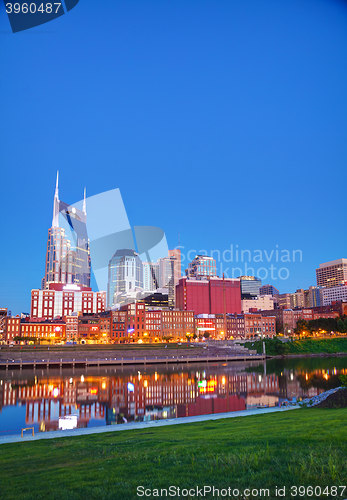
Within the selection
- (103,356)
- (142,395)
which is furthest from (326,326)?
(142,395)

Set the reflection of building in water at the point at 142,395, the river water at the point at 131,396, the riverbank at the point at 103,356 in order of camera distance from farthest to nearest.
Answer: the riverbank at the point at 103,356
the reflection of building in water at the point at 142,395
the river water at the point at 131,396

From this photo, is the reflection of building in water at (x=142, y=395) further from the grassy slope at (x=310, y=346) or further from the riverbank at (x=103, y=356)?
the grassy slope at (x=310, y=346)

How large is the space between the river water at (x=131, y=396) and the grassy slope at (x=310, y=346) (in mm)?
50376

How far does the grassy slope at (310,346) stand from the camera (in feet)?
384

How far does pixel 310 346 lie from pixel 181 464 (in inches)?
4741

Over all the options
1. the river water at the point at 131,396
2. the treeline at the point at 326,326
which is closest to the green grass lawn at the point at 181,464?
the river water at the point at 131,396

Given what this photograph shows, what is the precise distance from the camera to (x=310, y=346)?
121000 mm

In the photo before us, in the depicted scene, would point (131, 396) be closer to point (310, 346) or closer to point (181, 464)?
point (181, 464)

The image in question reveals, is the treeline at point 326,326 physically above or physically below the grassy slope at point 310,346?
above

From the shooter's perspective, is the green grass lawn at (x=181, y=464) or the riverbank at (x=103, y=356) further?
the riverbank at (x=103, y=356)

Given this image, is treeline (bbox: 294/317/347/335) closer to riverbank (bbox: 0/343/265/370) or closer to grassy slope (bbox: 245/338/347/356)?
grassy slope (bbox: 245/338/347/356)

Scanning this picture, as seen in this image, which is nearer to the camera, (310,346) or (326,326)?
(310,346)

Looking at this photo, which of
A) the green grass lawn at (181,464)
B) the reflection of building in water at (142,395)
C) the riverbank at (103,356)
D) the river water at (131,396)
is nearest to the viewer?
the green grass lawn at (181,464)

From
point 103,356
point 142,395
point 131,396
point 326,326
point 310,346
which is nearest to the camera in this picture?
point 131,396
